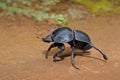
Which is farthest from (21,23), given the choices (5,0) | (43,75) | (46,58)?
(43,75)

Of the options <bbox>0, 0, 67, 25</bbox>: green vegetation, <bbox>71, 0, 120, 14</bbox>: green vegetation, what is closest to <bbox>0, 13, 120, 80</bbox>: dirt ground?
<bbox>0, 0, 67, 25</bbox>: green vegetation

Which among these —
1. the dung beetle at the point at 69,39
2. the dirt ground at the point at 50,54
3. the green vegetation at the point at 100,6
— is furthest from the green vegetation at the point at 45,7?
the dung beetle at the point at 69,39

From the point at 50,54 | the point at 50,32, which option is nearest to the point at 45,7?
the point at 50,32

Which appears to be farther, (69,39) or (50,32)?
(50,32)

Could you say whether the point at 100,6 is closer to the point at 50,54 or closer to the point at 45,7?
the point at 45,7

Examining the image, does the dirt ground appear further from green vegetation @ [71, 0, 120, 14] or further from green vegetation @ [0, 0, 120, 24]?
green vegetation @ [71, 0, 120, 14]

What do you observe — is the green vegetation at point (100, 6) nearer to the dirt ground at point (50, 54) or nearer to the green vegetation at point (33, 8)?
the dirt ground at point (50, 54)

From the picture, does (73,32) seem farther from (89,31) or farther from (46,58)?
(89,31)
